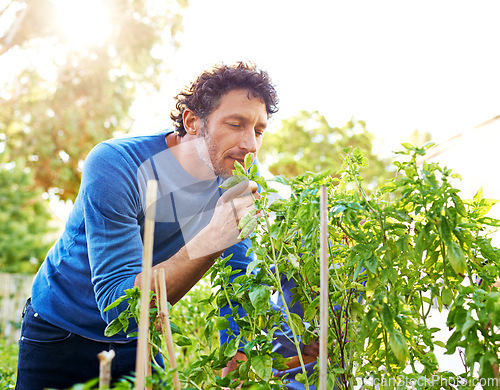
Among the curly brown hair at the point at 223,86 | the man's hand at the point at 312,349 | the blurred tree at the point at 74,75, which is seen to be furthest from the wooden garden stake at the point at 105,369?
the blurred tree at the point at 74,75

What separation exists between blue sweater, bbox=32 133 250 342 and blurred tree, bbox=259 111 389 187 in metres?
16.2

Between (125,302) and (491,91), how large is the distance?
92.1 inches

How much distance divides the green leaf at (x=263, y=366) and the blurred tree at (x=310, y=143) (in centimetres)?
1720

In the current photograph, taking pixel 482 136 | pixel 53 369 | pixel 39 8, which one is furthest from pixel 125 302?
pixel 39 8

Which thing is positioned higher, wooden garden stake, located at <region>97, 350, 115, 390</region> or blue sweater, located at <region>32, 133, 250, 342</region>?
blue sweater, located at <region>32, 133, 250, 342</region>

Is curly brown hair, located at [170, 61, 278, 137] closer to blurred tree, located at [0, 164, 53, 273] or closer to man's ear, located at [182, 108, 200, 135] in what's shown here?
man's ear, located at [182, 108, 200, 135]

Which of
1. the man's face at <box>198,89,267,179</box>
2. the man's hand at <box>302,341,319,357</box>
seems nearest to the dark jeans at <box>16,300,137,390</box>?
the man's hand at <box>302,341,319,357</box>

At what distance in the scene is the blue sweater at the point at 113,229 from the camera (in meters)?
1.57

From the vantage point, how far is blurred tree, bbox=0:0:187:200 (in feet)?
41.2

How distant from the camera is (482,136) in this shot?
247 centimetres

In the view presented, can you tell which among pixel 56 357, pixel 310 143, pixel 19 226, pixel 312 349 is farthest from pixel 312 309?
pixel 310 143

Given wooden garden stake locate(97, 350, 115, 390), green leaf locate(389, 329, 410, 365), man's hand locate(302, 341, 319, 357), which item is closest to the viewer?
wooden garden stake locate(97, 350, 115, 390)

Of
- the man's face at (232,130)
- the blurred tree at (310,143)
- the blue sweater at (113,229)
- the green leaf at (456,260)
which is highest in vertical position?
the blurred tree at (310,143)

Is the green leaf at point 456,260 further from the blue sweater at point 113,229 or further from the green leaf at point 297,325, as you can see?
the blue sweater at point 113,229
